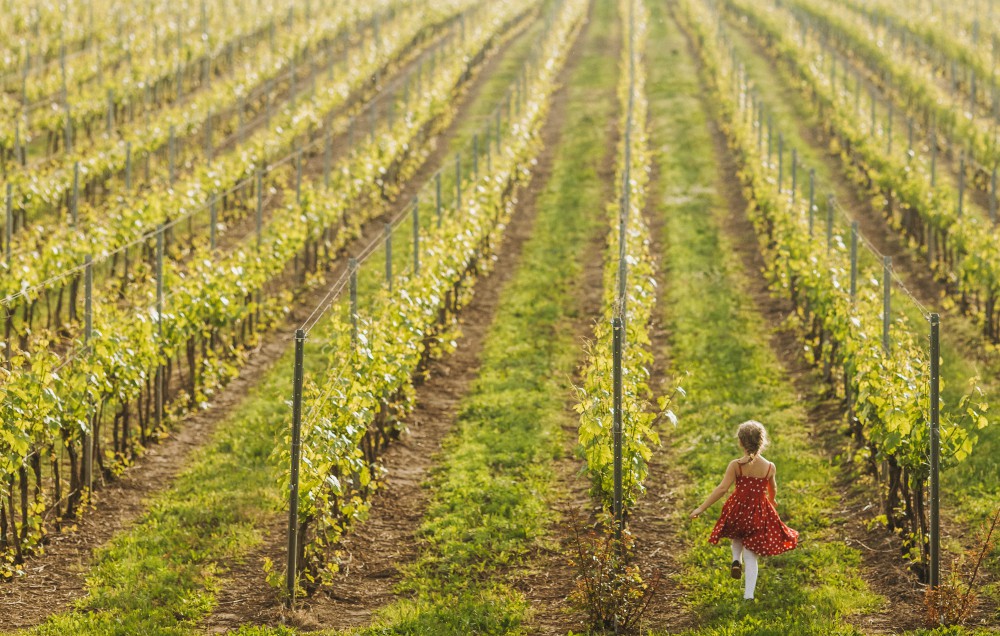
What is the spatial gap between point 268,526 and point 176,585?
119 cm

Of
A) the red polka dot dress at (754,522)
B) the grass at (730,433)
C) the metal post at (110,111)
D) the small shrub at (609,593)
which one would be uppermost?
the red polka dot dress at (754,522)

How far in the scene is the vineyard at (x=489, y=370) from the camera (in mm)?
8438

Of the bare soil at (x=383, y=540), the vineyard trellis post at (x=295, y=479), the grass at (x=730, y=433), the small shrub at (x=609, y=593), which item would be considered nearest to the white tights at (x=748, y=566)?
the grass at (x=730, y=433)

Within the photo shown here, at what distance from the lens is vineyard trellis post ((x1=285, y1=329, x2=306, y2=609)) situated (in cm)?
812

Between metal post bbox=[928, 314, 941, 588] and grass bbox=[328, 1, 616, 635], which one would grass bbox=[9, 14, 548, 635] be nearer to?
grass bbox=[328, 1, 616, 635]

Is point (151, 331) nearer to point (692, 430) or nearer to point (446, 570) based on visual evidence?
point (446, 570)

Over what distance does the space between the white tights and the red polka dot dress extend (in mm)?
73

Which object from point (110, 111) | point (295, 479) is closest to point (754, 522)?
point (295, 479)

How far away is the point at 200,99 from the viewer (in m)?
26.5

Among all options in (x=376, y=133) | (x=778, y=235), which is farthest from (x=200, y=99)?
(x=778, y=235)

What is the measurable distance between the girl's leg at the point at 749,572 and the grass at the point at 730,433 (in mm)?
169

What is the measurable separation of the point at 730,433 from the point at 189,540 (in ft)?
16.1

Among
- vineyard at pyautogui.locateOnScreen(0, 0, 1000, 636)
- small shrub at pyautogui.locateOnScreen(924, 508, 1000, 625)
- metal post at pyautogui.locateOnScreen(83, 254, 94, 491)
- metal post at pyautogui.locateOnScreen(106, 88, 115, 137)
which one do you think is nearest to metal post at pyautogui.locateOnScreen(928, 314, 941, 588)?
vineyard at pyautogui.locateOnScreen(0, 0, 1000, 636)

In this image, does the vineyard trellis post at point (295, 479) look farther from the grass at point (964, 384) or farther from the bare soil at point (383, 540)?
the grass at point (964, 384)
